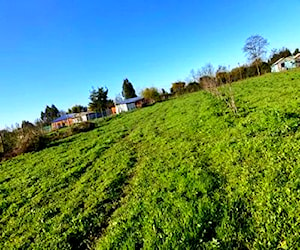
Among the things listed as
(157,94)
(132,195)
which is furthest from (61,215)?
(157,94)

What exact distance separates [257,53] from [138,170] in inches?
4209

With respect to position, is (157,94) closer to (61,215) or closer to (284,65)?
(284,65)

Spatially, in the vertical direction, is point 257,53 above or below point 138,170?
above

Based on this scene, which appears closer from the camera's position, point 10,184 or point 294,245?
point 294,245

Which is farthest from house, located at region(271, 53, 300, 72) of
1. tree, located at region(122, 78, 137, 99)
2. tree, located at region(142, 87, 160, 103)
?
tree, located at region(122, 78, 137, 99)

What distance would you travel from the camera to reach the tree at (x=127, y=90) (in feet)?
444

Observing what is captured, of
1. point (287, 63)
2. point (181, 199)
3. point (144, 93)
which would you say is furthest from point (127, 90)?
point (181, 199)

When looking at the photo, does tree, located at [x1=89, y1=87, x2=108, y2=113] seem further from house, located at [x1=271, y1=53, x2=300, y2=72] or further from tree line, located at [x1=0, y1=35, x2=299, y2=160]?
house, located at [x1=271, y1=53, x2=300, y2=72]

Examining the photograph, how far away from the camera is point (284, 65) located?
10306 centimetres

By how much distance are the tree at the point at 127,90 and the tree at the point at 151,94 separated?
1673cm

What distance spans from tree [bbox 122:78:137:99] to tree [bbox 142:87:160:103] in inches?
659

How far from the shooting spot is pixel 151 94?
111 m

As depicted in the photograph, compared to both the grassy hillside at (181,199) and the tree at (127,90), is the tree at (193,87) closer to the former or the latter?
the tree at (127,90)

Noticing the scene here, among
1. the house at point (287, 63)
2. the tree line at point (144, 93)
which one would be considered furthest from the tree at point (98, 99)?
the house at point (287, 63)
